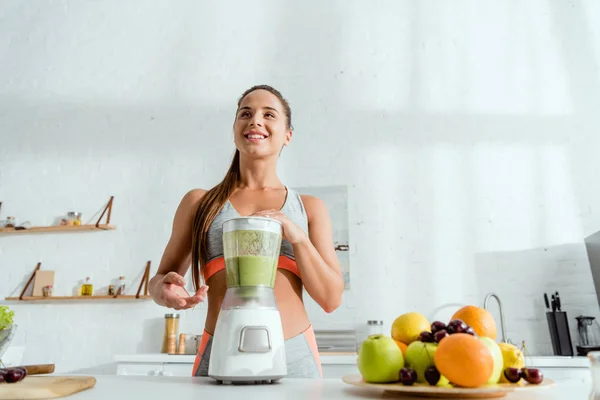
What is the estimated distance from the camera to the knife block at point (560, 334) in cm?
264

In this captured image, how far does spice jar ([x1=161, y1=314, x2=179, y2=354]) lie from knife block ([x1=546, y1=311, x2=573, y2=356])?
2.20 meters

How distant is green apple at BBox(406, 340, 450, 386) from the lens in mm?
698

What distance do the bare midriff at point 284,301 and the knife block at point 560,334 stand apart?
6.76 ft

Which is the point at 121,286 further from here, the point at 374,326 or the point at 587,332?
the point at 587,332

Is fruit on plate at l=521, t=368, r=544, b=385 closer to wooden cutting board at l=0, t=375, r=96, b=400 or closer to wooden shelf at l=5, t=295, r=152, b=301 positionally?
wooden cutting board at l=0, t=375, r=96, b=400

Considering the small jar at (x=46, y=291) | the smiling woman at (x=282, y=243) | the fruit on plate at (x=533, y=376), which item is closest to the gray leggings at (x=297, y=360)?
the smiling woman at (x=282, y=243)

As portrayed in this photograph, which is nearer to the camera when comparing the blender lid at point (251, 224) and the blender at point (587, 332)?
the blender lid at point (251, 224)

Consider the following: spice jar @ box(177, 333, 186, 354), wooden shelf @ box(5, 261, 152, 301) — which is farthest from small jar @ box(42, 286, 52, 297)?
spice jar @ box(177, 333, 186, 354)

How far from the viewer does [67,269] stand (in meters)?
3.39

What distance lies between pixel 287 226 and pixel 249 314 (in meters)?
0.21

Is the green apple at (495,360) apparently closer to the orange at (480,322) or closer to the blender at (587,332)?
the orange at (480,322)

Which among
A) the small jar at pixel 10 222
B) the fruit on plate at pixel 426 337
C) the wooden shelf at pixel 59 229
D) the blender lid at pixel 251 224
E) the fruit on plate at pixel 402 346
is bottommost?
the fruit on plate at pixel 402 346

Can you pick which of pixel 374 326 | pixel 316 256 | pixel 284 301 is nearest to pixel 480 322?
pixel 316 256

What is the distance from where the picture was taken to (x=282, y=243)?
1183 mm
